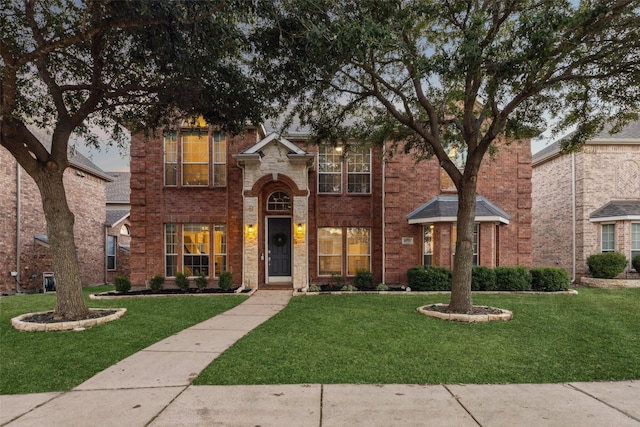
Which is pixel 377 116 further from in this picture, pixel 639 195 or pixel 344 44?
pixel 639 195

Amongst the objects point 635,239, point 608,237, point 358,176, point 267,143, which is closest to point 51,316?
point 267,143

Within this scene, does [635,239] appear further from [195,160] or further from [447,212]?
[195,160]

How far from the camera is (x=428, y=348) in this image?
5715mm

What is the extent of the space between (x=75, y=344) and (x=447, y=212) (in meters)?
11.2

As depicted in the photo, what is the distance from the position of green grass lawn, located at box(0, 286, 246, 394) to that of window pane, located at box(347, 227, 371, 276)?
5703mm

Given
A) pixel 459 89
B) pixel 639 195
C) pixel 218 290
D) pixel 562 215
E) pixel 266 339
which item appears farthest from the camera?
pixel 562 215

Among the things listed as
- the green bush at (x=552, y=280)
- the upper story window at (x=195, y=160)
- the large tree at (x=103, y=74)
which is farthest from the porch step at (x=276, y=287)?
the green bush at (x=552, y=280)

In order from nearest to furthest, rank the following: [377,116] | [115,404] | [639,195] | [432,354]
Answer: [115,404] < [432,354] < [377,116] < [639,195]

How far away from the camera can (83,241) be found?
17266 millimetres

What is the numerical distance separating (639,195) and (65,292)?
2124 centimetres

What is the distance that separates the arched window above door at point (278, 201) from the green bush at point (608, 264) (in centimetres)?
1291

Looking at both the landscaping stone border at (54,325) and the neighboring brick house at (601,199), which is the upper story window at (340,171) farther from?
the neighboring brick house at (601,199)

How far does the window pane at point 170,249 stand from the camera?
44.2ft

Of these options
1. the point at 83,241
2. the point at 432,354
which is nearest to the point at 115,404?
the point at 432,354
